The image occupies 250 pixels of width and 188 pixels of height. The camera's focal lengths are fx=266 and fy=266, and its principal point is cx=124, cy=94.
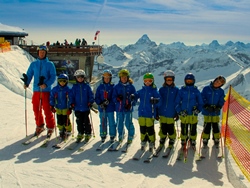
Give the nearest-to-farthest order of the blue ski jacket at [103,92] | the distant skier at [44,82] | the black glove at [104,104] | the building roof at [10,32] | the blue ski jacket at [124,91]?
the black glove at [104,104]
the blue ski jacket at [124,91]
the blue ski jacket at [103,92]
the distant skier at [44,82]
the building roof at [10,32]

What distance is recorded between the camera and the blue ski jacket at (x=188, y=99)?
709 cm

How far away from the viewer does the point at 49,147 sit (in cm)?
730

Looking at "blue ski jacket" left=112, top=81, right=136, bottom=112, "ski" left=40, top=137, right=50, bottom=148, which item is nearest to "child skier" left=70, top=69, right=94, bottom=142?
"blue ski jacket" left=112, top=81, right=136, bottom=112

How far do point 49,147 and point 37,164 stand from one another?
4.07ft

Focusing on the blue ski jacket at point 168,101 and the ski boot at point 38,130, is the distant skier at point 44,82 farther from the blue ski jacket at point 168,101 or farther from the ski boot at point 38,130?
the blue ski jacket at point 168,101

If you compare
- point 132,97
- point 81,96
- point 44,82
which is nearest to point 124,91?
point 132,97

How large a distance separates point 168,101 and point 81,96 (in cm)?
241

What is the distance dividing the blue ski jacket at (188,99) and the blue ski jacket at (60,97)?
3082mm

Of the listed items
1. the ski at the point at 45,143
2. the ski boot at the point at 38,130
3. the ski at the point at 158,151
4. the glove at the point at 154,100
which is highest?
the glove at the point at 154,100

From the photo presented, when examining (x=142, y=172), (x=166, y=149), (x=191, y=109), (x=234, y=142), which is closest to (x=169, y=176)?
(x=142, y=172)

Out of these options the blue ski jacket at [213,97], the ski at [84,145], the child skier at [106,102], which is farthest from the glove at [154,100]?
the ski at [84,145]

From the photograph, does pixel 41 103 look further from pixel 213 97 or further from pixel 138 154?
pixel 213 97

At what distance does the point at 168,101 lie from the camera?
23.6ft

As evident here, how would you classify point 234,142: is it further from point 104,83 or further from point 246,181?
point 104,83
